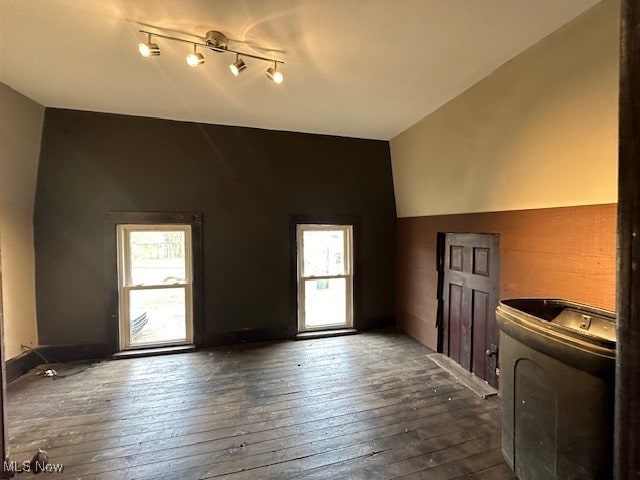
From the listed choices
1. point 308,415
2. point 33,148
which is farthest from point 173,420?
point 33,148

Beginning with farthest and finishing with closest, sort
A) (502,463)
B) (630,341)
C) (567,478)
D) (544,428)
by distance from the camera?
(502,463), (544,428), (567,478), (630,341)

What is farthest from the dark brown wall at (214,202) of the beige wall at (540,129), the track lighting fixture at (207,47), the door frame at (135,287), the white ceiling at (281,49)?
the track lighting fixture at (207,47)

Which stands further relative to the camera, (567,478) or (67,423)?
(67,423)

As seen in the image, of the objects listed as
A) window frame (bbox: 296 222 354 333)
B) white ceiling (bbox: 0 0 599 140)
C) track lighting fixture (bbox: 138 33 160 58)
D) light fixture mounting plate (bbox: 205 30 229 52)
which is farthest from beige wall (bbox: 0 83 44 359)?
window frame (bbox: 296 222 354 333)

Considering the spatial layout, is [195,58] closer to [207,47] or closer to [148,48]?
[207,47]

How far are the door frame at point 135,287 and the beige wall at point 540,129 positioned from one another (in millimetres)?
2923

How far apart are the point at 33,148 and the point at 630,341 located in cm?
434

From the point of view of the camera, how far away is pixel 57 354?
9.41 ft

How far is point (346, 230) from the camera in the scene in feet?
12.3

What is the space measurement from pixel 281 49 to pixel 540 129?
1778 mm

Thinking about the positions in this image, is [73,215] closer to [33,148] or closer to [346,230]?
[33,148]

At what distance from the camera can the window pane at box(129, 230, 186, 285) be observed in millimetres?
3125

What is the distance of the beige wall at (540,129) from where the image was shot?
147cm

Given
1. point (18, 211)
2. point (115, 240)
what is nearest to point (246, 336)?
point (115, 240)
